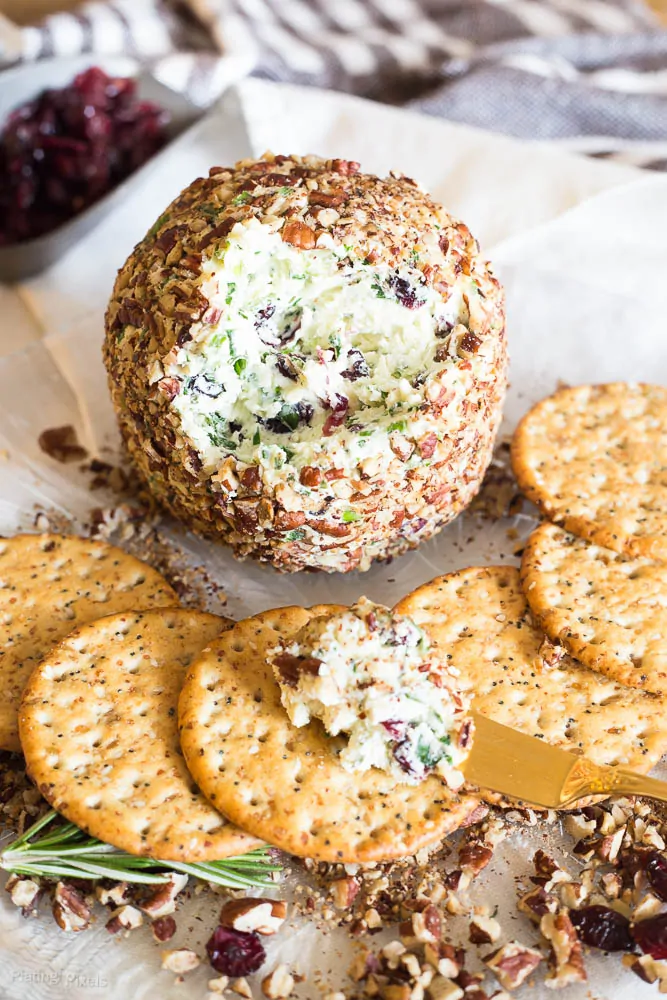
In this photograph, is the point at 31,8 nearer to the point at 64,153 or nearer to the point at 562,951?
the point at 64,153

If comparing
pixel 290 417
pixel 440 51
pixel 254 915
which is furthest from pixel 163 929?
pixel 440 51

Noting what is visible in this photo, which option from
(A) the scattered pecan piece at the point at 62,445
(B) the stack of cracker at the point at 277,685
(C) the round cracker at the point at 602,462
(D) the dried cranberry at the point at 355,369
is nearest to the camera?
(B) the stack of cracker at the point at 277,685

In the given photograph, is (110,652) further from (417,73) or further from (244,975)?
(417,73)

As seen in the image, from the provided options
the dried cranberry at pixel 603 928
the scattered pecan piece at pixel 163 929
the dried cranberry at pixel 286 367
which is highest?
the dried cranberry at pixel 286 367

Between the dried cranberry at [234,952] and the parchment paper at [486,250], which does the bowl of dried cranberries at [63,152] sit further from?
the dried cranberry at [234,952]

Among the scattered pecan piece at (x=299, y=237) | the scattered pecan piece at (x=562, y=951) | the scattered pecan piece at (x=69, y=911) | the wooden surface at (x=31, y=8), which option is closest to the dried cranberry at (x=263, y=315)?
the scattered pecan piece at (x=299, y=237)

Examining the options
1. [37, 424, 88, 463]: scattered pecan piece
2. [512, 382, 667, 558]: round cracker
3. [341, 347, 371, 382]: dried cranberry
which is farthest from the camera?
[37, 424, 88, 463]: scattered pecan piece

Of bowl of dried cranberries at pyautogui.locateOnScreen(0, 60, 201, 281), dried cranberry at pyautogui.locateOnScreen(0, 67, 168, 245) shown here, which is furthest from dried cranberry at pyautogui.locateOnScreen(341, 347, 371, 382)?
dried cranberry at pyautogui.locateOnScreen(0, 67, 168, 245)

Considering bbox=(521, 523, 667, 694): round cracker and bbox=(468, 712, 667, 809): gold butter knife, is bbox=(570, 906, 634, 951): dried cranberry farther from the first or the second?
bbox=(521, 523, 667, 694): round cracker
